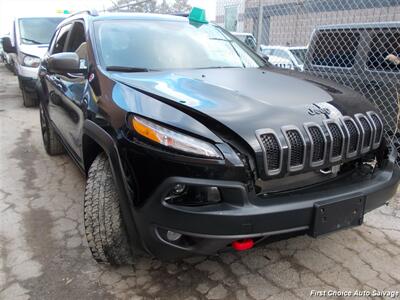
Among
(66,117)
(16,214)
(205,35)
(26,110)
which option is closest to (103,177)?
(66,117)

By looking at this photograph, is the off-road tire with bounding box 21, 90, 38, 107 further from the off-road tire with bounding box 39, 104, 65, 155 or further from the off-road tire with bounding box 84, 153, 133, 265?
the off-road tire with bounding box 84, 153, 133, 265

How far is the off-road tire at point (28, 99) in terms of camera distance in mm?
7997

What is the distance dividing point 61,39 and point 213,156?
9.84ft

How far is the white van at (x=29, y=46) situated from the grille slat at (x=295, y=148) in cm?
661

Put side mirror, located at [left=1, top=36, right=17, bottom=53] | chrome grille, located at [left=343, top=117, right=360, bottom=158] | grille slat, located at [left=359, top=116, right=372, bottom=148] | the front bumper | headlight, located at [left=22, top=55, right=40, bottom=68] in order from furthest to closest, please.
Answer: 1. side mirror, located at [left=1, top=36, right=17, bottom=53]
2. headlight, located at [left=22, top=55, right=40, bottom=68]
3. grille slat, located at [left=359, top=116, right=372, bottom=148]
4. chrome grille, located at [left=343, top=117, right=360, bottom=158]
5. the front bumper

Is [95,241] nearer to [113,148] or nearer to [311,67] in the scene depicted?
[113,148]

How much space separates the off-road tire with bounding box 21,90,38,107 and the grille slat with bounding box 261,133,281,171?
7182 millimetres

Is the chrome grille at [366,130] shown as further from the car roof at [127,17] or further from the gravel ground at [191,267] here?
the car roof at [127,17]

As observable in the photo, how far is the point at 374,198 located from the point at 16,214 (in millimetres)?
2826

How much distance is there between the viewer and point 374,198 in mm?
2270

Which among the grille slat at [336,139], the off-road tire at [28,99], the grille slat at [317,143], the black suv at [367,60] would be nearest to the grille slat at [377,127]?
the grille slat at [336,139]

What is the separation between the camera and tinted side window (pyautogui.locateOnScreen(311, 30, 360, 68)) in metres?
4.40

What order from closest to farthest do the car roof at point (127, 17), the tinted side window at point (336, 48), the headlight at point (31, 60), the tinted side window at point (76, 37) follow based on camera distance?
the car roof at point (127, 17), the tinted side window at point (76, 37), the tinted side window at point (336, 48), the headlight at point (31, 60)

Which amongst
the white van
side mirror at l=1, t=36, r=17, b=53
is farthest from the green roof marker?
side mirror at l=1, t=36, r=17, b=53
